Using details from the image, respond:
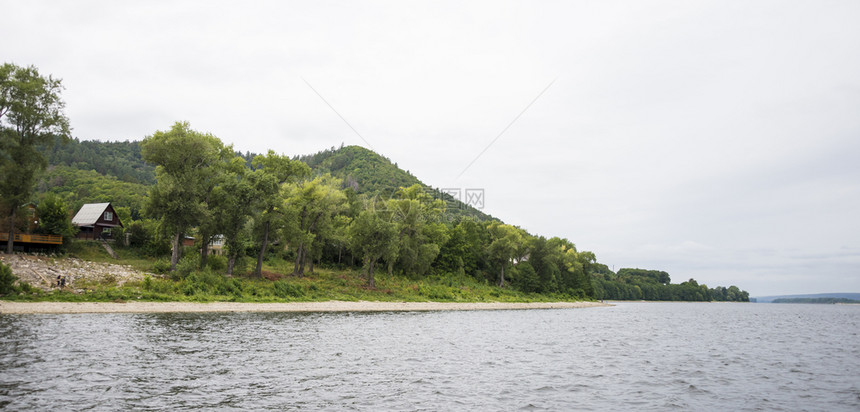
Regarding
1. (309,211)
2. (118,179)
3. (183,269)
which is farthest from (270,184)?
(118,179)

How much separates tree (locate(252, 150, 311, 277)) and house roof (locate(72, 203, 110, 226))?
2244 cm

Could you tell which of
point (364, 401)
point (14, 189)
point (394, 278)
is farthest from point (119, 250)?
point (364, 401)

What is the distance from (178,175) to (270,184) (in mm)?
8916

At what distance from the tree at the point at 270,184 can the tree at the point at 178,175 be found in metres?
5.45

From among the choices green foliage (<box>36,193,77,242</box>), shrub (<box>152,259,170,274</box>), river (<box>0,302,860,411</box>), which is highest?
green foliage (<box>36,193,77,242</box>)

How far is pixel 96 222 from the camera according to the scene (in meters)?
59.2

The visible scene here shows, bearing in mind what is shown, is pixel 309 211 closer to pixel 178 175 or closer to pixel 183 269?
pixel 178 175

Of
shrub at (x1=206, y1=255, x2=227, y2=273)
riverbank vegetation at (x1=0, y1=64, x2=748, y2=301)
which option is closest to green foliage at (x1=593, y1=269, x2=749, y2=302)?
riverbank vegetation at (x1=0, y1=64, x2=748, y2=301)

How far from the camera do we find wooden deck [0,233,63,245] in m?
44.4

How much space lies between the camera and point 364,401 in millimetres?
14133

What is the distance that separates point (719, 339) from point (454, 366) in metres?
28.4

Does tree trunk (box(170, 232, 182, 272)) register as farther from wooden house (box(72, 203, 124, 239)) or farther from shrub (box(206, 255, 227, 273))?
wooden house (box(72, 203, 124, 239))

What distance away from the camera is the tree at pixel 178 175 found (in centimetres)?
4577

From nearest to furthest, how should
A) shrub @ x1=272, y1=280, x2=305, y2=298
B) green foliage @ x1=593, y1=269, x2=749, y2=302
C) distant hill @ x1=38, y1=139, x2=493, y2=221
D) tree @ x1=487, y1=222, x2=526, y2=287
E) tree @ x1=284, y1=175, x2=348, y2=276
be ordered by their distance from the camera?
1. shrub @ x1=272, y1=280, x2=305, y2=298
2. tree @ x1=284, y1=175, x2=348, y2=276
3. tree @ x1=487, y1=222, x2=526, y2=287
4. distant hill @ x1=38, y1=139, x2=493, y2=221
5. green foliage @ x1=593, y1=269, x2=749, y2=302
